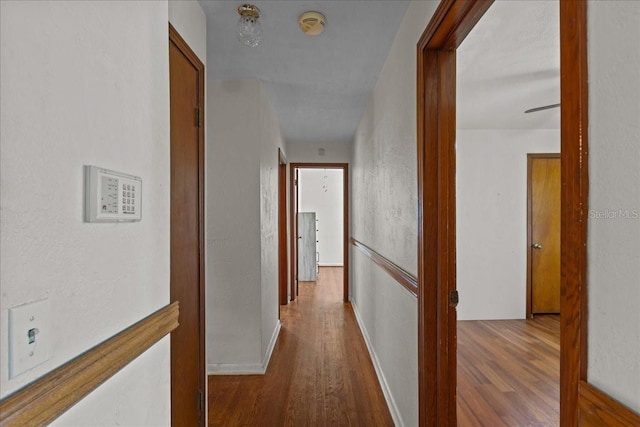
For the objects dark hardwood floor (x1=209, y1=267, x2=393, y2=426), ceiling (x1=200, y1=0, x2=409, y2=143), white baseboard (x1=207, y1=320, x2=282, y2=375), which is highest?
ceiling (x1=200, y1=0, x2=409, y2=143)

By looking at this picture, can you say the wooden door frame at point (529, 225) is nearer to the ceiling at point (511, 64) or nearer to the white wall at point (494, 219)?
the white wall at point (494, 219)

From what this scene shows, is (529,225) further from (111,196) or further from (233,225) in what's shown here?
(111,196)

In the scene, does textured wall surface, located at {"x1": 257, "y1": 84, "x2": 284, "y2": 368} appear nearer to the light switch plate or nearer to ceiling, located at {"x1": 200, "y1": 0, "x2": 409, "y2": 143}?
ceiling, located at {"x1": 200, "y1": 0, "x2": 409, "y2": 143}

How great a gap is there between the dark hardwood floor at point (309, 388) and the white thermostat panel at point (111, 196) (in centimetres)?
181

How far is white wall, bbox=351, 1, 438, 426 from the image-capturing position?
5.69 ft

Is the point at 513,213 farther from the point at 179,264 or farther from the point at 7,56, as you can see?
the point at 7,56

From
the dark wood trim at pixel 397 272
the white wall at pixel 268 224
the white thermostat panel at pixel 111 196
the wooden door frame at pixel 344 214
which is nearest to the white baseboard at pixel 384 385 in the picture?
the dark wood trim at pixel 397 272

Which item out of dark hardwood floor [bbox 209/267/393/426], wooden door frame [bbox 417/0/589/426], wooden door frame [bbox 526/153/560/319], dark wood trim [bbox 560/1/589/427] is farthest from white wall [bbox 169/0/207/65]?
wooden door frame [bbox 526/153/560/319]

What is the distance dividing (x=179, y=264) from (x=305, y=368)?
5.66 feet

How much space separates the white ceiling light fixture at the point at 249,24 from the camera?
183cm

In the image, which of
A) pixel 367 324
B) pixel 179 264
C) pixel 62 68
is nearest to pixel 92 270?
pixel 62 68

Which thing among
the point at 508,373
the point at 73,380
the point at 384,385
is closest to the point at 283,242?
the point at 384,385

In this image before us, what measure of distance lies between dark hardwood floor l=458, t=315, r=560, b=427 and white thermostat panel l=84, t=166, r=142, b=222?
2.32 meters

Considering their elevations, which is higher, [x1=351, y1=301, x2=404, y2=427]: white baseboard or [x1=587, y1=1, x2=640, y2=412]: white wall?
[x1=587, y1=1, x2=640, y2=412]: white wall
